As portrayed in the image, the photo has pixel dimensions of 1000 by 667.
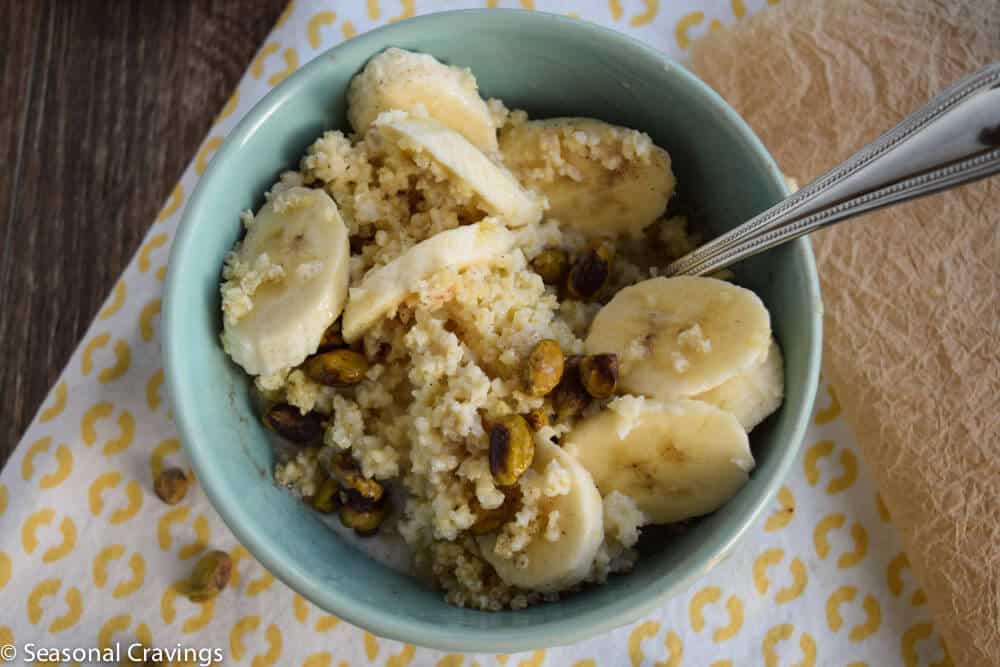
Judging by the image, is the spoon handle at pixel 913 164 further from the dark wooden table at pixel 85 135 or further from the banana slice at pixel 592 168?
the dark wooden table at pixel 85 135

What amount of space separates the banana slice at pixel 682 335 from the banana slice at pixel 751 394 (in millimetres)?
23

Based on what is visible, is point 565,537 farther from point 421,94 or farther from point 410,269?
point 421,94

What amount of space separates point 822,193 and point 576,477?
0.36 meters

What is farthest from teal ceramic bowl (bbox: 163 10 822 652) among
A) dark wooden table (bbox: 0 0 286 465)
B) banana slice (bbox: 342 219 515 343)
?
dark wooden table (bbox: 0 0 286 465)

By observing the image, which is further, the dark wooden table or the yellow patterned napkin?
the dark wooden table

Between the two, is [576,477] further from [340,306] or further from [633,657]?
[633,657]

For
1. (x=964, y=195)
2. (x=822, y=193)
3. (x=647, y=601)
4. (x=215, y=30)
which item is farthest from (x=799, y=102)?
(x=215, y=30)

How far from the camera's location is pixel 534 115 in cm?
118

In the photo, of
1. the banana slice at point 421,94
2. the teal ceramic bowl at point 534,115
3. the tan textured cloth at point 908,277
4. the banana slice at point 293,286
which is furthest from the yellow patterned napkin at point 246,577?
the banana slice at point 421,94

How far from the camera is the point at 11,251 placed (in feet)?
4.83

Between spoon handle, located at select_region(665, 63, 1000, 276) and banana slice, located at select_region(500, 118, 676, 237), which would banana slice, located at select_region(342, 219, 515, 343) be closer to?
banana slice, located at select_region(500, 118, 676, 237)

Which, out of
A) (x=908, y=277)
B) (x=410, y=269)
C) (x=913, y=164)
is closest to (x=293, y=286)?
(x=410, y=269)

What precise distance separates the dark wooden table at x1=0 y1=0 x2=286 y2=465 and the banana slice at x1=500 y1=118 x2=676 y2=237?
0.62m

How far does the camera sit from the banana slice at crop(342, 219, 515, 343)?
986 millimetres
